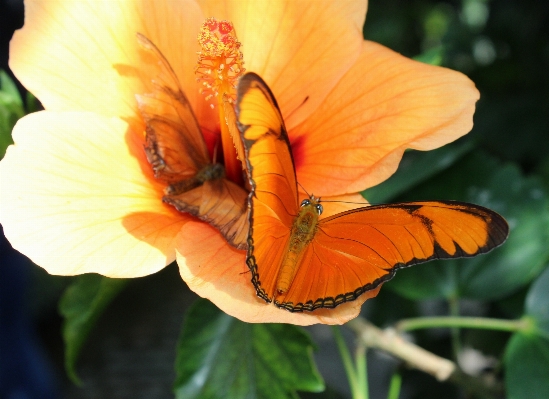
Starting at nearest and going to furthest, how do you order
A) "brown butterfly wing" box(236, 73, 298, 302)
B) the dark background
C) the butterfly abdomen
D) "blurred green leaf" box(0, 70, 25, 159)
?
"brown butterfly wing" box(236, 73, 298, 302)
the butterfly abdomen
"blurred green leaf" box(0, 70, 25, 159)
the dark background

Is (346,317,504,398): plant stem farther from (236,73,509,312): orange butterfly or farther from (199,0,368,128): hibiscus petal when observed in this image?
(199,0,368,128): hibiscus petal

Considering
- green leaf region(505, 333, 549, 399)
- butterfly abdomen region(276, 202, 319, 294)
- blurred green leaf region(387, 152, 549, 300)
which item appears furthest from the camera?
blurred green leaf region(387, 152, 549, 300)

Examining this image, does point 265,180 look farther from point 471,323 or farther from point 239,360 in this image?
point 471,323

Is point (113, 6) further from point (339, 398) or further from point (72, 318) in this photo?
point (339, 398)

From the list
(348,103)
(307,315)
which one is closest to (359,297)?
(307,315)

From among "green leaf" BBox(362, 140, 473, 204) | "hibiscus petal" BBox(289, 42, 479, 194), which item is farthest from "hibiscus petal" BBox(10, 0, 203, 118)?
"green leaf" BBox(362, 140, 473, 204)

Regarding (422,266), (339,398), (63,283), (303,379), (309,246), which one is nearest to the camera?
(309,246)
